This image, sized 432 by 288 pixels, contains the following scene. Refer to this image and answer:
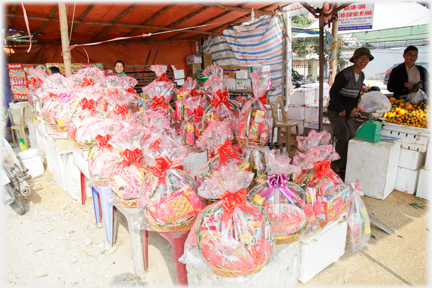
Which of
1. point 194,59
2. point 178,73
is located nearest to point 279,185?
point 178,73

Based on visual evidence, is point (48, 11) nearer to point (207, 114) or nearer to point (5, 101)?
point (5, 101)

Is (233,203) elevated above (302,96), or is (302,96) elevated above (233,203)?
(302,96)

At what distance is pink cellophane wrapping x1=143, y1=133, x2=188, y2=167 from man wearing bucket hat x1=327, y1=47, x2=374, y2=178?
244 centimetres

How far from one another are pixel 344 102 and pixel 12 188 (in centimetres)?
437

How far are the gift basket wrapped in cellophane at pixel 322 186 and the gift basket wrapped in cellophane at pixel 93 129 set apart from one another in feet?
5.92

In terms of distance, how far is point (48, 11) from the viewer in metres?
4.83

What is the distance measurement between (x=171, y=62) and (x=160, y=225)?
310 inches

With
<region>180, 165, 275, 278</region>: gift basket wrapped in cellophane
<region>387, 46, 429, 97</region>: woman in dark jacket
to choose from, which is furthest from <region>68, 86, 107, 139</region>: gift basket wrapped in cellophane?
<region>387, 46, 429, 97</region>: woman in dark jacket

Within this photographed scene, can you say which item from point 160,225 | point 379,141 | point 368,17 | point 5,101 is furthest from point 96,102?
point 368,17

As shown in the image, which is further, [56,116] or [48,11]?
[48,11]

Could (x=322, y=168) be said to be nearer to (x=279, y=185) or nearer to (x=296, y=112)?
(x=279, y=185)

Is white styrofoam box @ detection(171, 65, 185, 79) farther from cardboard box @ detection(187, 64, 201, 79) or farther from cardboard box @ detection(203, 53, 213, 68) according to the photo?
cardboard box @ detection(203, 53, 213, 68)

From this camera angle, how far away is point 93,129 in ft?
9.02

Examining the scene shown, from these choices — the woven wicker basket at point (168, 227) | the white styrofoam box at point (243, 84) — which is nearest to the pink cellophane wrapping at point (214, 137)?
the woven wicker basket at point (168, 227)
